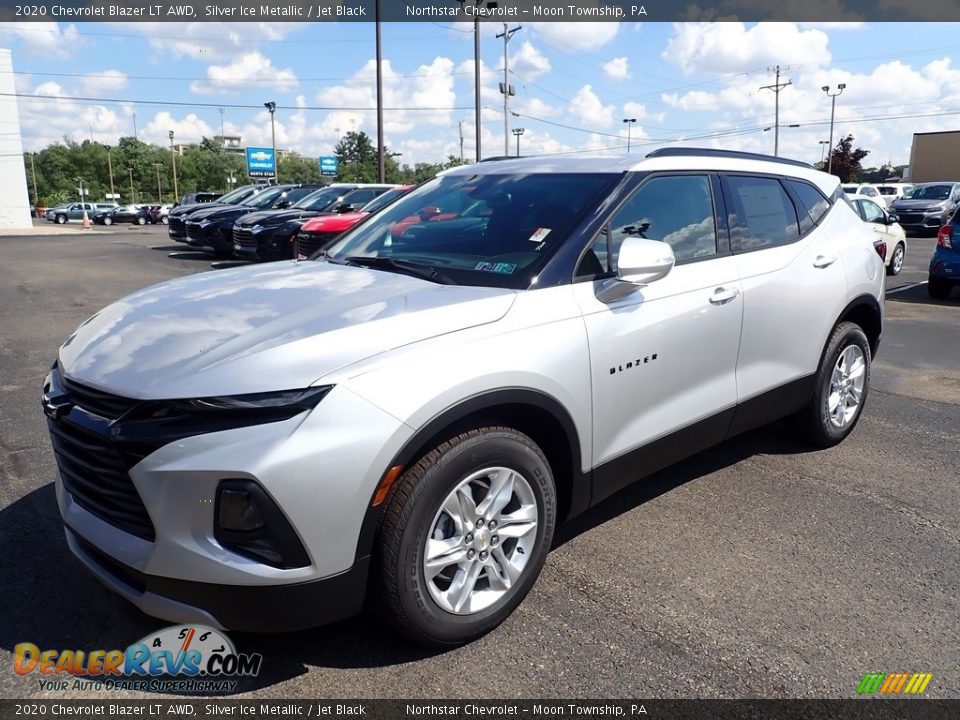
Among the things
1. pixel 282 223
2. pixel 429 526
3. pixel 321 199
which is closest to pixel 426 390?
pixel 429 526

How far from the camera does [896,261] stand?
15.0 m

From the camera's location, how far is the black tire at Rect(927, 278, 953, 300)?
11500 mm

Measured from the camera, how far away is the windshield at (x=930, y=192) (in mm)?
27734

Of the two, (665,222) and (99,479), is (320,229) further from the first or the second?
(99,479)

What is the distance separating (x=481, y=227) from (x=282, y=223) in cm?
1119

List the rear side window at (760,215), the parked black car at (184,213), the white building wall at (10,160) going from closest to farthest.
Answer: the rear side window at (760,215)
the parked black car at (184,213)
the white building wall at (10,160)

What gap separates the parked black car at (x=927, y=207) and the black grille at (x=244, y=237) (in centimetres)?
2200

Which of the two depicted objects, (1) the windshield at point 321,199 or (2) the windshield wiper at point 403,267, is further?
(1) the windshield at point 321,199

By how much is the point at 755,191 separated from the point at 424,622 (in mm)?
3030

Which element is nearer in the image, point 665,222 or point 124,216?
point 665,222

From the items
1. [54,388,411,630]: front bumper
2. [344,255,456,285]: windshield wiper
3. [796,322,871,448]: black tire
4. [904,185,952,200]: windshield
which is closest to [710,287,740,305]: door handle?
[796,322,871,448]: black tire

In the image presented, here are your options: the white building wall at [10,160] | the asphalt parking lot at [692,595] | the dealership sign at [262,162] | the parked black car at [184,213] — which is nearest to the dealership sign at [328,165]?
the dealership sign at [262,162]

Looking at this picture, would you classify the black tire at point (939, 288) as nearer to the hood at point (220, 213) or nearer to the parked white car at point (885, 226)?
the parked white car at point (885, 226)

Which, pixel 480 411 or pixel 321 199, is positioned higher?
pixel 321 199
